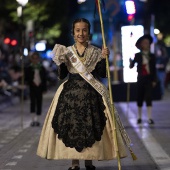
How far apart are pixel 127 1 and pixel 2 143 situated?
22.0 ft

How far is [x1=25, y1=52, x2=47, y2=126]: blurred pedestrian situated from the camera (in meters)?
19.9

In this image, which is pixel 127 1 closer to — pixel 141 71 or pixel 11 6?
pixel 141 71

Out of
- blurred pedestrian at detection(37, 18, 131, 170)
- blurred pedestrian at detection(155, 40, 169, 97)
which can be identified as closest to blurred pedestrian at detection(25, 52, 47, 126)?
blurred pedestrian at detection(37, 18, 131, 170)

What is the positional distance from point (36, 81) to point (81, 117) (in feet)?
30.8

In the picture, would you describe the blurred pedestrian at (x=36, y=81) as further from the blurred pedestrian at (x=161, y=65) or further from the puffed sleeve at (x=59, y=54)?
the blurred pedestrian at (x=161, y=65)

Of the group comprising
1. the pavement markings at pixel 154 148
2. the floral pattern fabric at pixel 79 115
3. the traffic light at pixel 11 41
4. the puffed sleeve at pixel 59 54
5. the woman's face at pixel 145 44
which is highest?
the traffic light at pixel 11 41

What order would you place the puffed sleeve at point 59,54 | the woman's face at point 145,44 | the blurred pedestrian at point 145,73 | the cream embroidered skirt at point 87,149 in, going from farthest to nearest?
the blurred pedestrian at point 145,73 < the woman's face at point 145,44 < the puffed sleeve at point 59,54 < the cream embroidered skirt at point 87,149

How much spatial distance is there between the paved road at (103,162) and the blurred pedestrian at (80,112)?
1.05m

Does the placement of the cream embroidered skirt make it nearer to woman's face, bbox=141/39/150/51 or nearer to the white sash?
the white sash

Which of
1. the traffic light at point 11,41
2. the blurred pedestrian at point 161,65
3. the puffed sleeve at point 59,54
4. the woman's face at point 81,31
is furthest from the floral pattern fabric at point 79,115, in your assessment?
the traffic light at point 11,41

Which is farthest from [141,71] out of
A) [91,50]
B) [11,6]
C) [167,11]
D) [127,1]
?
[167,11]

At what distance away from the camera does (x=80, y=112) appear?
1067 cm

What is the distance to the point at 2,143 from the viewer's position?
1552 centimetres

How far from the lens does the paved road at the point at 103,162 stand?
1192cm
